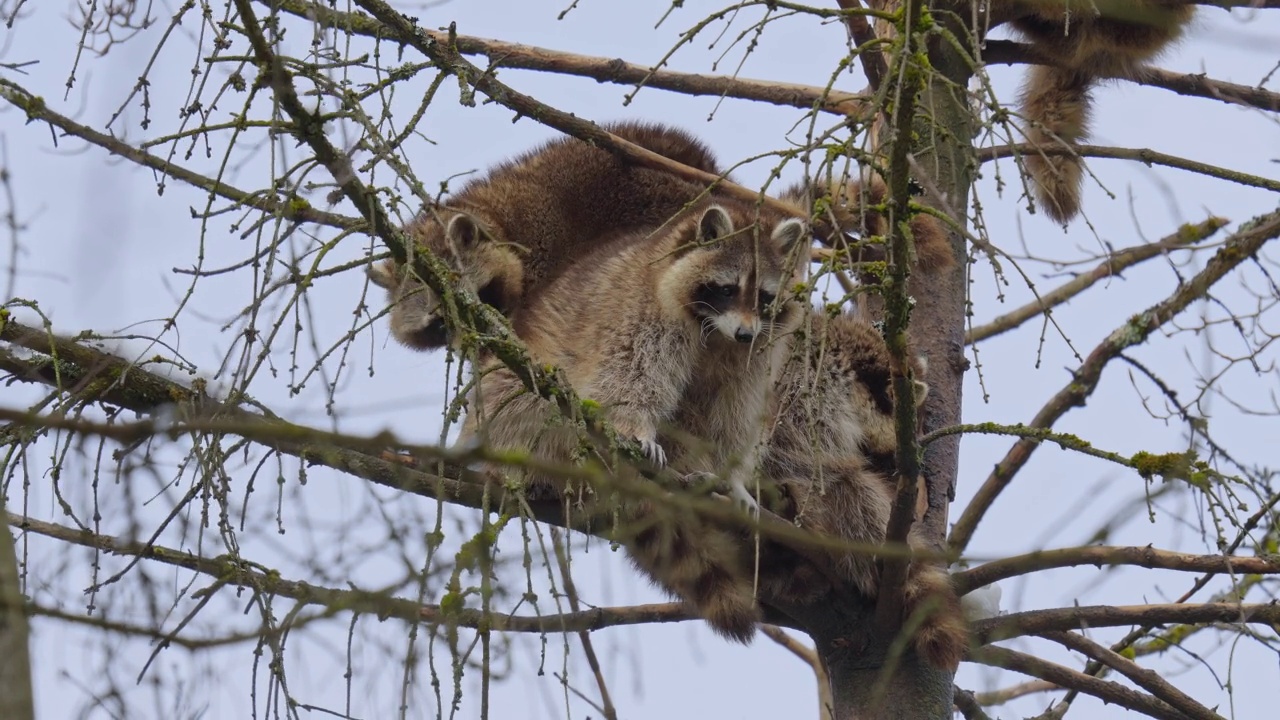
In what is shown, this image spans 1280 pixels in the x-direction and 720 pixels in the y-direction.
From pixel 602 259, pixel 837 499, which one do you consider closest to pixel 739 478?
pixel 837 499

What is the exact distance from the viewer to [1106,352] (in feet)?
16.7

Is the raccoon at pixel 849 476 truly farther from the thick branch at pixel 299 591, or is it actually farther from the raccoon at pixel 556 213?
the raccoon at pixel 556 213

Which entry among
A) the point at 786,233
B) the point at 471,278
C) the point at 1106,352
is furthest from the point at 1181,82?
the point at 471,278

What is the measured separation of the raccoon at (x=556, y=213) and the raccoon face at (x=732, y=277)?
2.86ft

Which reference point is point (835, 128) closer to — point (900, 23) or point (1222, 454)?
point (900, 23)

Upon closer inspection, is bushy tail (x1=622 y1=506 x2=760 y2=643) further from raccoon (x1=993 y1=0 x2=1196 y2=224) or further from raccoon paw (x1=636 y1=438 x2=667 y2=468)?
raccoon (x1=993 y1=0 x2=1196 y2=224)

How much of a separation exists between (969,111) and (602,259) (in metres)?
2.24

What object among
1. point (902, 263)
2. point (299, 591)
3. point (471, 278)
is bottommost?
point (299, 591)

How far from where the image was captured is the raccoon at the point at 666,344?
4180mm

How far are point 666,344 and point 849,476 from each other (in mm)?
719

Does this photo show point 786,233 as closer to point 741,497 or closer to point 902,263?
point 741,497

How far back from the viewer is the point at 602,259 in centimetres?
482

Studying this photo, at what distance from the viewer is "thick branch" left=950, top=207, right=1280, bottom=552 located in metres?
4.79

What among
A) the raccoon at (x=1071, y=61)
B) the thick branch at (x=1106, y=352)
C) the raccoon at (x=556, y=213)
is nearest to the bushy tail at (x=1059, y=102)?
the raccoon at (x=1071, y=61)
